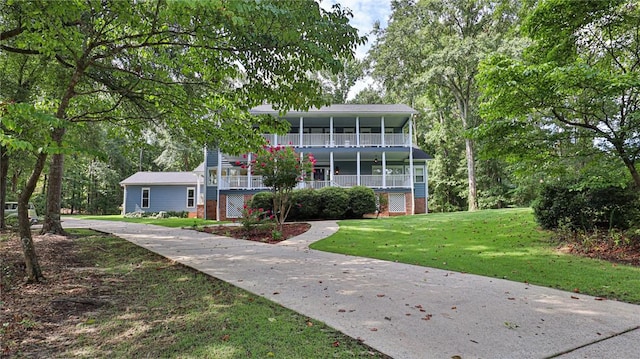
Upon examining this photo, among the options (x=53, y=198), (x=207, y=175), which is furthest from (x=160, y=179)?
(x=53, y=198)

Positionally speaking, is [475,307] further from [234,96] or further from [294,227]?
[294,227]

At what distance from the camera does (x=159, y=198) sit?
2795 centimetres

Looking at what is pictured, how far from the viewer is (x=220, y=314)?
3779 mm

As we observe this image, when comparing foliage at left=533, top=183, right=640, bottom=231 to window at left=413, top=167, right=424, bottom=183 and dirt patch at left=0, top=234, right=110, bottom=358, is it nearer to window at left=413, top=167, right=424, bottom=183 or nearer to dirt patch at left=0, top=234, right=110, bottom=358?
dirt patch at left=0, top=234, right=110, bottom=358

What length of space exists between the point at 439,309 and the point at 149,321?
3.20 meters

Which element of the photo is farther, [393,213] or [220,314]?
[393,213]

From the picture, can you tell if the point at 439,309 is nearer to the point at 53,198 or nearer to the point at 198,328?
the point at 198,328

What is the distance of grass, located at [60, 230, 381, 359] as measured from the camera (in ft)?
9.43

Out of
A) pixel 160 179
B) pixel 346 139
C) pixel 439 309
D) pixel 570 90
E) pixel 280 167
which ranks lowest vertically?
pixel 439 309

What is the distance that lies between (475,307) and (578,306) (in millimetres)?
1217

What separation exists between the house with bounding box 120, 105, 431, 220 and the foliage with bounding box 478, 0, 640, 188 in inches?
470

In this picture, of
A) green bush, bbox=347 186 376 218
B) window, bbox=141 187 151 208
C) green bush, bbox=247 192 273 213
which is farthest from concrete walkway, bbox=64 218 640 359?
window, bbox=141 187 151 208

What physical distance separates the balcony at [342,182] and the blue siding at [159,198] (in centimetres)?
982

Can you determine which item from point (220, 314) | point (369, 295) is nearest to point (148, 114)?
point (220, 314)
